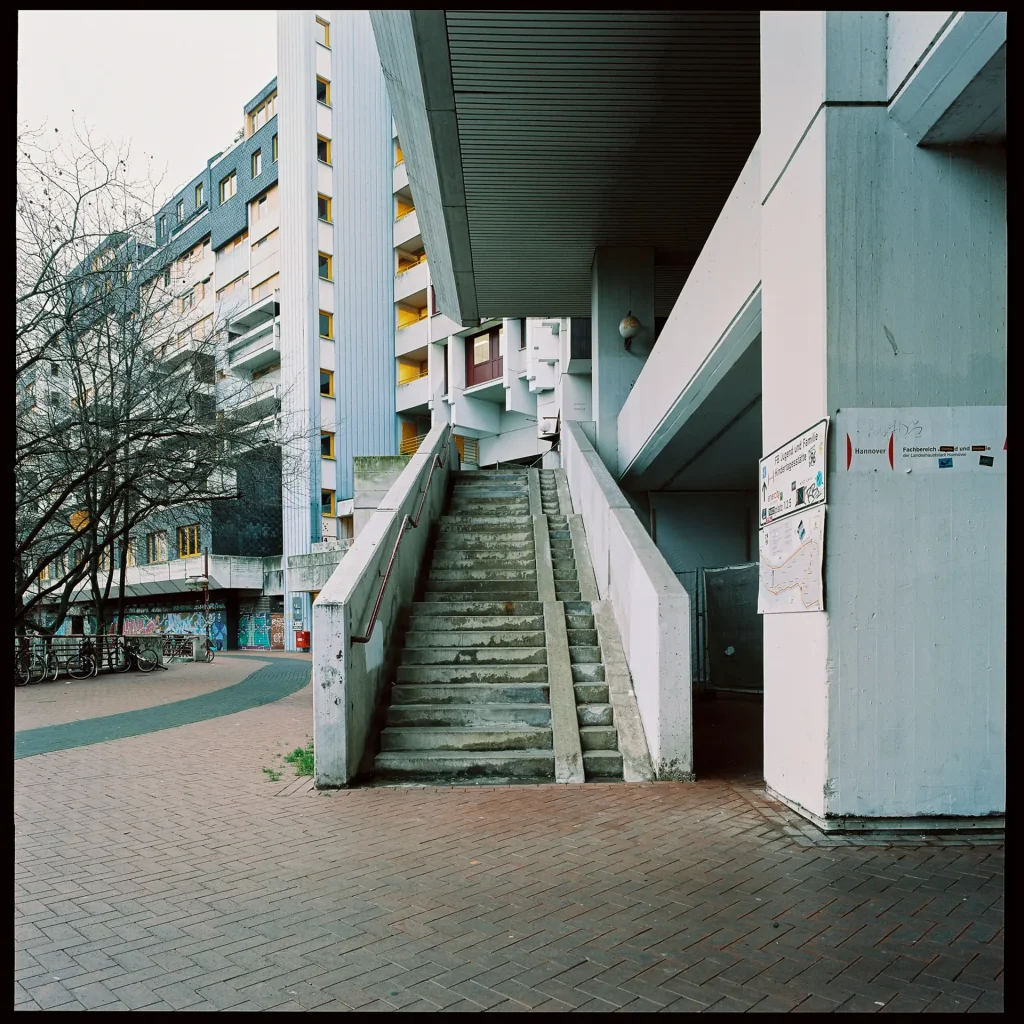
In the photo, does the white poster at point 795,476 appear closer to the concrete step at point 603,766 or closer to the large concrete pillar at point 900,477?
the large concrete pillar at point 900,477

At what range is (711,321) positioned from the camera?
8.35 meters

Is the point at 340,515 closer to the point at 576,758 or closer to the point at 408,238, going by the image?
the point at 408,238

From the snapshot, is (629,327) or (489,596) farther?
(629,327)

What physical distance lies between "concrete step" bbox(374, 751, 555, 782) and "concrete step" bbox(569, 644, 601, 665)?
1.53 meters

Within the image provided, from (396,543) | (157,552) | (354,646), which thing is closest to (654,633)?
(354,646)

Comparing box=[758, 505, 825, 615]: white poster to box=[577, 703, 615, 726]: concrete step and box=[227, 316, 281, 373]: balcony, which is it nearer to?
box=[577, 703, 615, 726]: concrete step

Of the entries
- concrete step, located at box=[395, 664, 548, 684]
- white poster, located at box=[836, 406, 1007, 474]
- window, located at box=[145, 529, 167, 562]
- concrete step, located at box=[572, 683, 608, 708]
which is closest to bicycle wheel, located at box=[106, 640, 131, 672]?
concrete step, located at box=[395, 664, 548, 684]

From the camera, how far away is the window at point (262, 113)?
135 feet

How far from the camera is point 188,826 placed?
5.79 metres

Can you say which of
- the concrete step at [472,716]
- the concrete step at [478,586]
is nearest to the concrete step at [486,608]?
the concrete step at [478,586]

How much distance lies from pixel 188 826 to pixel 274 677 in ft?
44.9

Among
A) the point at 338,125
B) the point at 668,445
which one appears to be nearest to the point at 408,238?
the point at 338,125

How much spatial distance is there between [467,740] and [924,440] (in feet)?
13.6

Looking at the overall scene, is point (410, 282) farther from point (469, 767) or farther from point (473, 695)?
point (469, 767)
